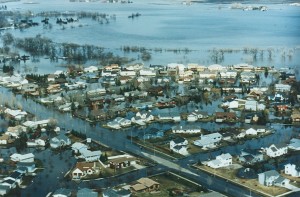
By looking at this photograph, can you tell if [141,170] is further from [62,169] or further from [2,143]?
[2,143]

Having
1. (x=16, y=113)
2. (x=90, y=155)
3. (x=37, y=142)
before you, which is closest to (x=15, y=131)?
(x=37, y=142)

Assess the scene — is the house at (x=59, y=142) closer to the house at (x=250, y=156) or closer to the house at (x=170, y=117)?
the house at (x=170, y=117)

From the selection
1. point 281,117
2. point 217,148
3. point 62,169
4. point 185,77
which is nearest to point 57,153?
point 62,169

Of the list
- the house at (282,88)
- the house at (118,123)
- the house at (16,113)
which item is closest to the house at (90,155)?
the house at (118,123)

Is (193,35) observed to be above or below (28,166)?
above

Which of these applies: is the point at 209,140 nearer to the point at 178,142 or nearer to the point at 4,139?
the point at 178,142

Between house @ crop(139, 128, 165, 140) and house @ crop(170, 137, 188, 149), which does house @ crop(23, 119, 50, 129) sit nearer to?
house @ crop(139, 128, 165, 140)

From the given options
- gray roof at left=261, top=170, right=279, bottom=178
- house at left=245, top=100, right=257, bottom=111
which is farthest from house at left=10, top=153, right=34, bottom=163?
house at left=245, top=100, right=257, bottom=111
